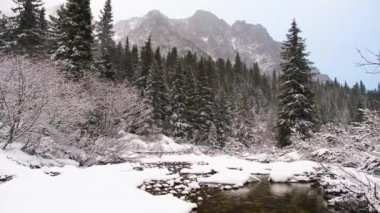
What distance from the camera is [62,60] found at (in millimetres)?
29500

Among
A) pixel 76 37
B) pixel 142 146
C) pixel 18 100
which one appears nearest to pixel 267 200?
pixel 18 100

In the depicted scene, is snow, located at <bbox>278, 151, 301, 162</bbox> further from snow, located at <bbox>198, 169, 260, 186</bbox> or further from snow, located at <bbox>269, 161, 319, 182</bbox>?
snow, located at <bbox>198, 169, 260, 186</bbox>

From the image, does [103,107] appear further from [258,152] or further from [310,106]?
[258,152]

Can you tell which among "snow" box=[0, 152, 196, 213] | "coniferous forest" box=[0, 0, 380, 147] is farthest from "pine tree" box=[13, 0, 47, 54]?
"snow" box=[0, 152, 196, 213]

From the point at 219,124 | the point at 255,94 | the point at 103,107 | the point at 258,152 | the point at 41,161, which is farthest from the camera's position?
the point at 255,94

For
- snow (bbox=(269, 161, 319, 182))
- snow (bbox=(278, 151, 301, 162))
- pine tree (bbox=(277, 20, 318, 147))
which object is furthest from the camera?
pine tree (bbox=(277, 20, 318, 147))

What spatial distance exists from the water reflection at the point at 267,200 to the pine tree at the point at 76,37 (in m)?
17.0

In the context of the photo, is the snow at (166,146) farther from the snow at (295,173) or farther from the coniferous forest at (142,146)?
the snow at (295,173)

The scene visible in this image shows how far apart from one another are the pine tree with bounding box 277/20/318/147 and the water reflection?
13.7 m

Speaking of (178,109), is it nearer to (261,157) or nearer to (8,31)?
(261,157)

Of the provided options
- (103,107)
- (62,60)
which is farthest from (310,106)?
(62,60)

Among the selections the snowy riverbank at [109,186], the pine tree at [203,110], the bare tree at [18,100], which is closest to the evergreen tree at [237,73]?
the pine tree at [203,110]

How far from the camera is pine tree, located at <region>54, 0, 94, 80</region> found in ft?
98.5

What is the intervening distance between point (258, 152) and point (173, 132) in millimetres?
12458
